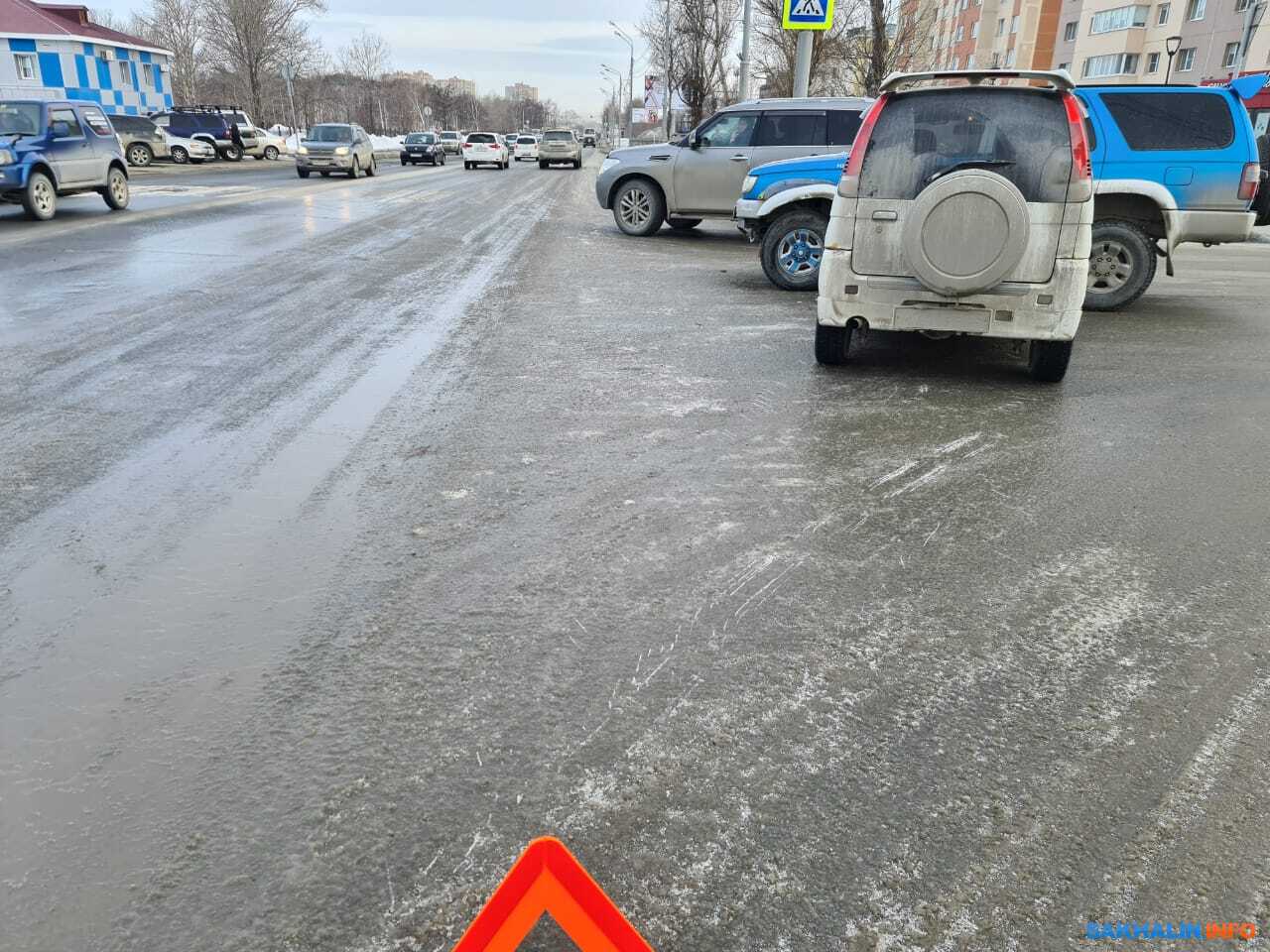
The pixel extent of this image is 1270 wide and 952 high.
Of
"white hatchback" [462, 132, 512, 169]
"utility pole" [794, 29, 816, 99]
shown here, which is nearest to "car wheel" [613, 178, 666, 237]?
"utility pole" [794, 29, 816, 99]

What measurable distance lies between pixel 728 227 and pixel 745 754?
673 inches

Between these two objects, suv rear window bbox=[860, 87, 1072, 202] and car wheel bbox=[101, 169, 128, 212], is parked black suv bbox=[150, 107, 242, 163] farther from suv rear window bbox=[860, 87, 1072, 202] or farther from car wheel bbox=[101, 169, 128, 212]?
suv rear window bbox=[860, 87, 1072, 202]

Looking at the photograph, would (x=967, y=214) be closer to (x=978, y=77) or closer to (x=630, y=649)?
(x=978, y=77)

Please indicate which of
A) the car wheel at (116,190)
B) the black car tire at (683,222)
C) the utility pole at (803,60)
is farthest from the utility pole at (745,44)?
the car wheel at (116,190)

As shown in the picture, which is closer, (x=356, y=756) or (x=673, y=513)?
(x=356, y=756)

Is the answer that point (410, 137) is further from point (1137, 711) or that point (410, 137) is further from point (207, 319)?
point (1137, 711)

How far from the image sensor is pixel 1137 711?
8.82 ft

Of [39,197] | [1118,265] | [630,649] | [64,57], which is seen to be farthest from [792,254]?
[64,57]

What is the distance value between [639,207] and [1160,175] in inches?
329

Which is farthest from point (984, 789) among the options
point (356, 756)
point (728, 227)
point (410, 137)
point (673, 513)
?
point (410, 137)

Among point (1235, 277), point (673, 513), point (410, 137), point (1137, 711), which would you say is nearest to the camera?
point (1137, 711)

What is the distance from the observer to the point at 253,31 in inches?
2554

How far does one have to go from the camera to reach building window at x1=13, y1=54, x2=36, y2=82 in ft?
172

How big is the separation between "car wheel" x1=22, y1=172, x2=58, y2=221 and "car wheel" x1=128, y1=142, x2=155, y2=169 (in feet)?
Result: 77.6
